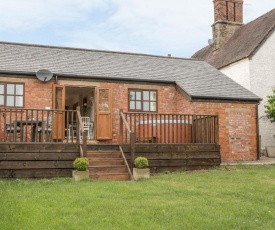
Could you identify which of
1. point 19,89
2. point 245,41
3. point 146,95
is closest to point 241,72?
point 245,41

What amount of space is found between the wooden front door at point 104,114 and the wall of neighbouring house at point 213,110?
396 millimetres

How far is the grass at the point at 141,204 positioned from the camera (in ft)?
18.3

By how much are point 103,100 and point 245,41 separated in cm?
1170

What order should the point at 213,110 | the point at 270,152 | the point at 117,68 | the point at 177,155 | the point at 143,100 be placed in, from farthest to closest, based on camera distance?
the point at 270,152
the point at 117,68
the point at 143,100
the point at 213,110
the point at 177,155

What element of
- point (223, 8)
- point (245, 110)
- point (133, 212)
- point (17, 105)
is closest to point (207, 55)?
point (223, 8)

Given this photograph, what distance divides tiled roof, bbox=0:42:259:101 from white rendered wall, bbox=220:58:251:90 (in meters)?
2.96

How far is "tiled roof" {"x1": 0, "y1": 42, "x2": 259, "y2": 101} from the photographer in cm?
1561

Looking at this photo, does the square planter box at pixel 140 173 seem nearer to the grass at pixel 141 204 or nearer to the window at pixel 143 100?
the grass at pixel 141 204

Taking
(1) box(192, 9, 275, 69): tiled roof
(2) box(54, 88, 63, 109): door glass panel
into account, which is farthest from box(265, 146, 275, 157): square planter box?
(2) box(54, 88, 63, 109): door glass panel

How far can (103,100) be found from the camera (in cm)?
1563

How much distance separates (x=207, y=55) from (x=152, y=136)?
1713cm

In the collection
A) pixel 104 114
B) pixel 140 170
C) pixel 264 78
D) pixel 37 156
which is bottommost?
pixel 140 170

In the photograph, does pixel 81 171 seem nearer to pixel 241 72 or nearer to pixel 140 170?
pixel 140 170

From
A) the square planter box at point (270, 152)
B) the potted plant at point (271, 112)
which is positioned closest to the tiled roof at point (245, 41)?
the potted plant at point (271, 112)
